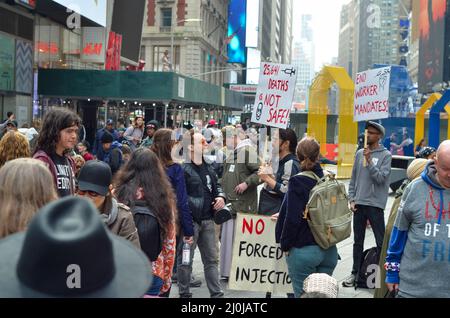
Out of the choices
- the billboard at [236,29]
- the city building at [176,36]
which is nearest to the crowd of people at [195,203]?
the city building at [176,36]

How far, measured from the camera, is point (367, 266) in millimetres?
7688

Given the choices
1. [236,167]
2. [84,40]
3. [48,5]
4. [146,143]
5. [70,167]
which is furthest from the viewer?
[84,40]

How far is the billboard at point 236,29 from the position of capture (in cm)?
9156

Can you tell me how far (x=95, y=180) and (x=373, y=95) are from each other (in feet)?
25.9

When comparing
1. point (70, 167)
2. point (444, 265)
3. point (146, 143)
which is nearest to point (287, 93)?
point (146, 143)

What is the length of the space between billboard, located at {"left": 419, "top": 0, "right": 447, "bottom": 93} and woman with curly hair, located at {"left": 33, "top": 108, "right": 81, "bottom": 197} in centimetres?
6720

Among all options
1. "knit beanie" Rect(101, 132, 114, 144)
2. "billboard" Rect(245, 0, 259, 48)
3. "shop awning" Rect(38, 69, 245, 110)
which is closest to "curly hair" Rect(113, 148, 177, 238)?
"knit beanie" Rect(101, 132, 114, 144)

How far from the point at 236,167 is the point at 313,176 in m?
2.54

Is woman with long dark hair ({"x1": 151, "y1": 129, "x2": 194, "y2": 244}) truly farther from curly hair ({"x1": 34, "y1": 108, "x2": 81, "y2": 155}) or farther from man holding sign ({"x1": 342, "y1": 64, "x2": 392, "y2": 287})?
man holding sign ({"x1": 342, "y1": 64, "x2": 392, "y2": 287})

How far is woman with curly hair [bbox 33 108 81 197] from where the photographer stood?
17.5ft

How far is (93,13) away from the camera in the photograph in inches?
1137

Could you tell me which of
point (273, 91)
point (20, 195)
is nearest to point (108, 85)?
point (273, 91)
